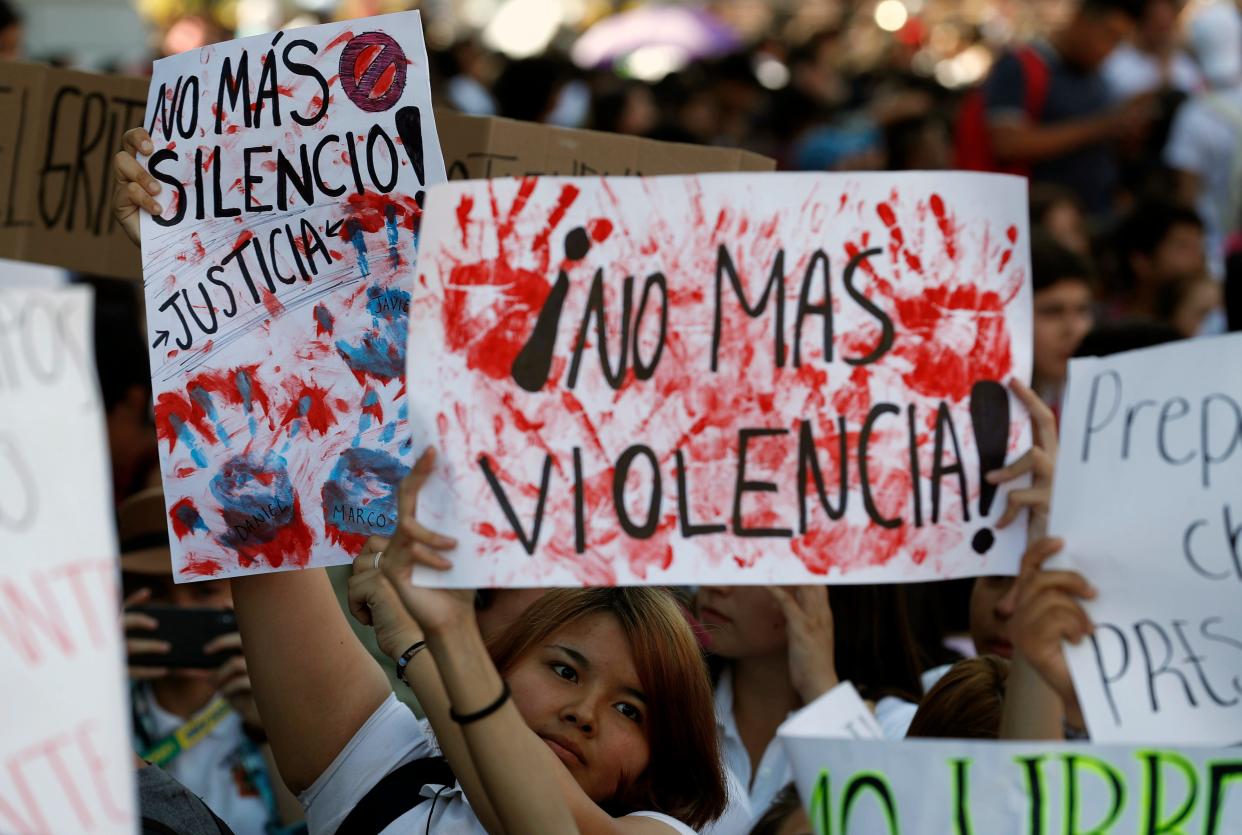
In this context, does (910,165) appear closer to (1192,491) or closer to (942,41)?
(1192,491)

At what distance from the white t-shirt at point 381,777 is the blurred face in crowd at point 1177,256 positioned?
15.5 feet

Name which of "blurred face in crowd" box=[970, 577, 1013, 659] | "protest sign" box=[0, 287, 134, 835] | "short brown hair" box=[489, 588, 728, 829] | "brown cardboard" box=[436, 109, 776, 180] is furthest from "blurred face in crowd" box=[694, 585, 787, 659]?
"protest sign" box=[0, 287, 134, 835]

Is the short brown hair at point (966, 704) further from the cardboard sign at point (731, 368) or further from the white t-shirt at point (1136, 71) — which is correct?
the white t-shirt at point (1136, 71)

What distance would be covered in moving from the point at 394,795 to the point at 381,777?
5 cm

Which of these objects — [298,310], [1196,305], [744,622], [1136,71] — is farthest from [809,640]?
[1136,71]

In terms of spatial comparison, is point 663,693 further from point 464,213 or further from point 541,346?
point 464,213

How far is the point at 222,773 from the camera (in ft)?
11.7

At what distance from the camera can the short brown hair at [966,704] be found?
2.48 m

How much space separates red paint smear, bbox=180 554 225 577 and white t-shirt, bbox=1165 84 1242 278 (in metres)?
6.01

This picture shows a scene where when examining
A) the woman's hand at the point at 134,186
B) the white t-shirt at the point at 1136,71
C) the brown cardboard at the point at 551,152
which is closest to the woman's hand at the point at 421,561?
the woman's hand at the point at 134,186

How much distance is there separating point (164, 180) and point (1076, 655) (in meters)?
1.42

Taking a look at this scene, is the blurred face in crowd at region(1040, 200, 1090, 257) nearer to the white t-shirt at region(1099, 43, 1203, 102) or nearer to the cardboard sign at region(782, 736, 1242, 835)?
the white t-shirt at region(1099, 43, 1203, 102)

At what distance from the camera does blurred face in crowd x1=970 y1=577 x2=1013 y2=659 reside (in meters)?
3.07

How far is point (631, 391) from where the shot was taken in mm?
2107
